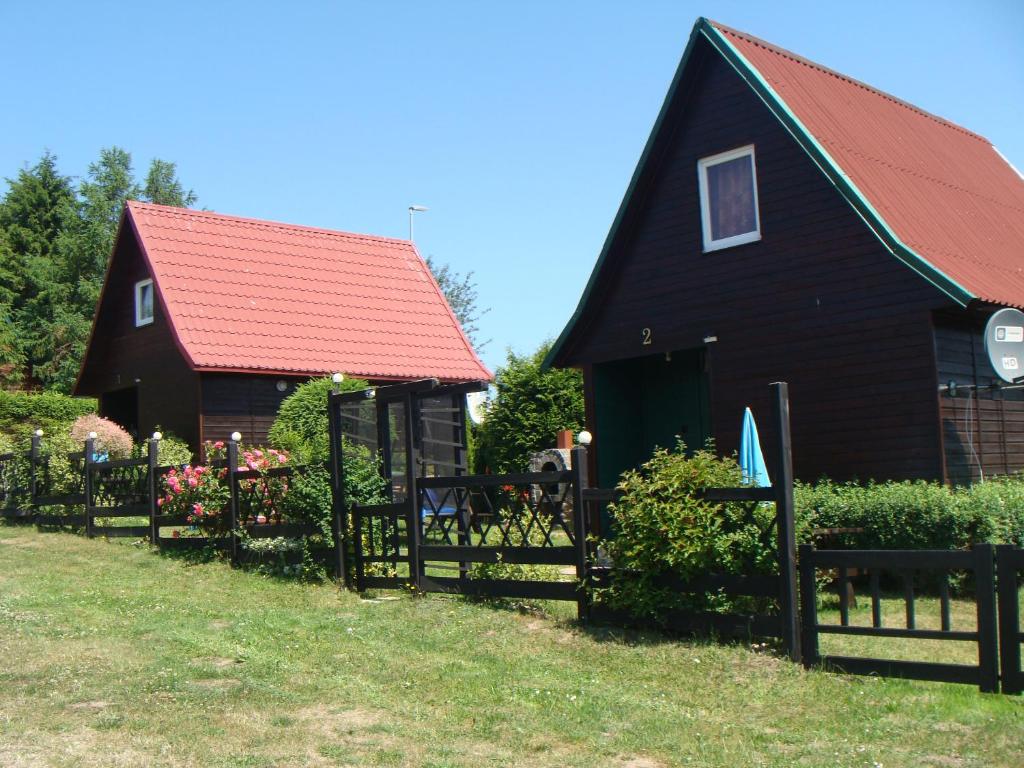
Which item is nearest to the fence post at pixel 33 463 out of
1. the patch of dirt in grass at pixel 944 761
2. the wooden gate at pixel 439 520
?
the wooden gate at pixel 439 520

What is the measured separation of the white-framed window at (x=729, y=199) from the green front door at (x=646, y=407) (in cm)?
193

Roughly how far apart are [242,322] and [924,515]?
1496cm

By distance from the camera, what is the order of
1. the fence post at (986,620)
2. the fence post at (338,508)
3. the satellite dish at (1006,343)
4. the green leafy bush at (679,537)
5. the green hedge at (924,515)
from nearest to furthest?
the fence post at (986,620) < the green leafy bush at (679,537) < the green hedge at (924,515) < the fence post at (338,508) < the satellite dish at (1006,343)

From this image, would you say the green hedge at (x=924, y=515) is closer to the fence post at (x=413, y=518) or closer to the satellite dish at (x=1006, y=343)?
the satellite dish at (x=1006, y=343)

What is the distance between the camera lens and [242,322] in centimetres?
2238

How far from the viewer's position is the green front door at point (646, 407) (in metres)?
16.7

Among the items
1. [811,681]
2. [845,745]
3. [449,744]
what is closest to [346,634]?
[449,744]

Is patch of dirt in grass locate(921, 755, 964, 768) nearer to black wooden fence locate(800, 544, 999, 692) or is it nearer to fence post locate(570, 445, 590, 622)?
black wooden fence locate(800, 544, 999, 692)

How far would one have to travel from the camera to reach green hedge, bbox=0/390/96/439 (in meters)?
31.3

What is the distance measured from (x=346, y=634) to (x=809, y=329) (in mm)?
7725

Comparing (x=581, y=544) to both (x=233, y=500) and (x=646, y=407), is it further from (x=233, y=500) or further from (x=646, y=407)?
(x=646, y=407)

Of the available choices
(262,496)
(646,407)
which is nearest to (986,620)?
(262,496)

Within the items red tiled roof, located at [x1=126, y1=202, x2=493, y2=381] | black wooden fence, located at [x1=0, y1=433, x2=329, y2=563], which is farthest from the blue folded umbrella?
red tiled roof, located at [x1=126, y1=202, x2=493, y2=381]

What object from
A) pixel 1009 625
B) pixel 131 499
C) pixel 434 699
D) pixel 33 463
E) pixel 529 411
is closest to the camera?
pixel 1009 625
